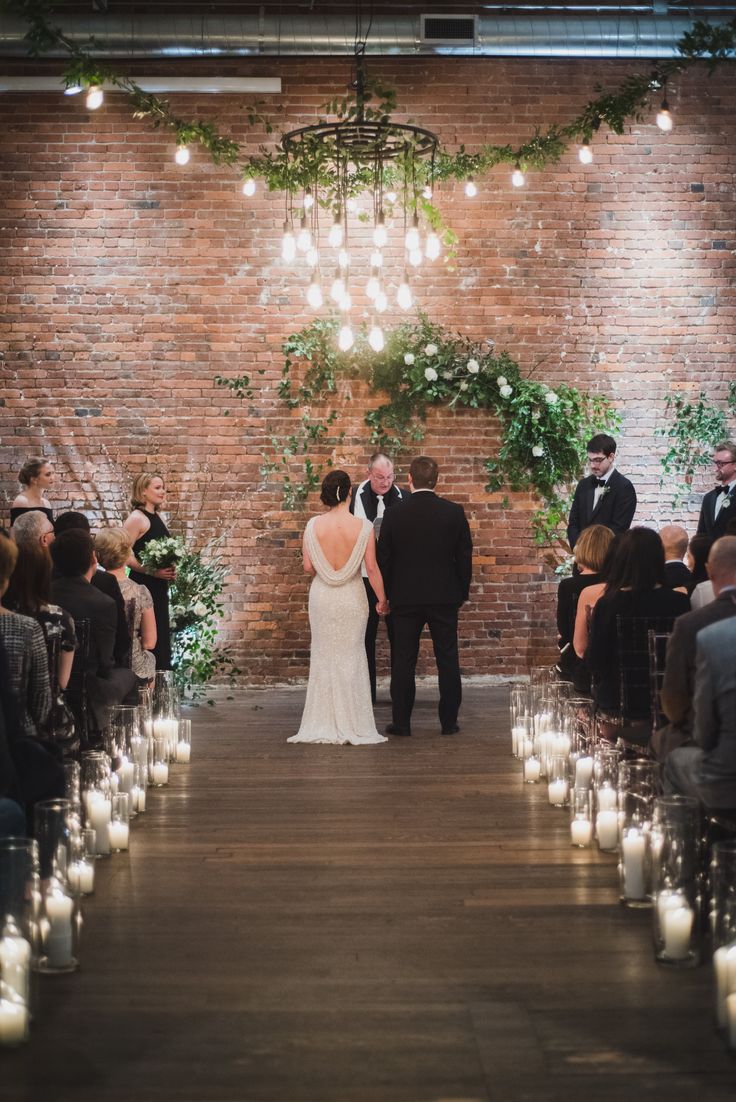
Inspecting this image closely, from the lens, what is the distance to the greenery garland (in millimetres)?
9727

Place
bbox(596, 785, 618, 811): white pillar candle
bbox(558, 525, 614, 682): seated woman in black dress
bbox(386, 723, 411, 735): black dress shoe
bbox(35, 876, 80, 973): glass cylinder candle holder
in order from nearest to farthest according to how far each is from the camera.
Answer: bbox(35, 876, 80, 973): glass cylinder candle holder
bbox(596, 785, 618, 811): white pillar candle
bbox(558, 525, 614, 682): seated woman in black dress
bbox(386, 723, 411, 735): black dress shoe

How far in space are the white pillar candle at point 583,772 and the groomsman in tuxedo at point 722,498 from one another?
3204 mm

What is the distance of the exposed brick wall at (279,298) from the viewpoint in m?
9.77

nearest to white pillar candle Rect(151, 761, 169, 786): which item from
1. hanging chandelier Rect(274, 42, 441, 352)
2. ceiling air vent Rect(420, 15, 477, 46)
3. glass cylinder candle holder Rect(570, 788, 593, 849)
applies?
glass cylinder candle holder Rect(570, 788, 593, 849)

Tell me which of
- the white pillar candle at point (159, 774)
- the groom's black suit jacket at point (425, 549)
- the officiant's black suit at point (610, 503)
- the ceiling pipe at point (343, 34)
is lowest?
the white pillar candle at point (159, 774)

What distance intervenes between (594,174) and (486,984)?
301 inches

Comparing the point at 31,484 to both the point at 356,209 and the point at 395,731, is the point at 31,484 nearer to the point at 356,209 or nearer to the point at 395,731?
the point at 395,731

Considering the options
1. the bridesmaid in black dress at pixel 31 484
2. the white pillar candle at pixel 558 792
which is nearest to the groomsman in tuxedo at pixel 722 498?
the white pillar candle at pixel 558 792

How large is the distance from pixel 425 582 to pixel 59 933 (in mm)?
4278

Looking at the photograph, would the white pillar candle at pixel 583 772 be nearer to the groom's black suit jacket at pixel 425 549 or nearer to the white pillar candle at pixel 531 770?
the white pillar candle at pixel 531 770

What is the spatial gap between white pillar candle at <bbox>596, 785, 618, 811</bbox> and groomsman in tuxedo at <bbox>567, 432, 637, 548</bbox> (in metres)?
3.71

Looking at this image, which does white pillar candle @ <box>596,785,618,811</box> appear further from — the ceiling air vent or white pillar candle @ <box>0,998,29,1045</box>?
the ceiling air vent

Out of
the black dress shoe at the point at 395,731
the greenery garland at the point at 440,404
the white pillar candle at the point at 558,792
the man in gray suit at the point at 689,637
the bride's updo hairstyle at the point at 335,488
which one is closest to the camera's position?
the man in gray suit at the point at 689,637

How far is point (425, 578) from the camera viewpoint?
7672 millimetres
